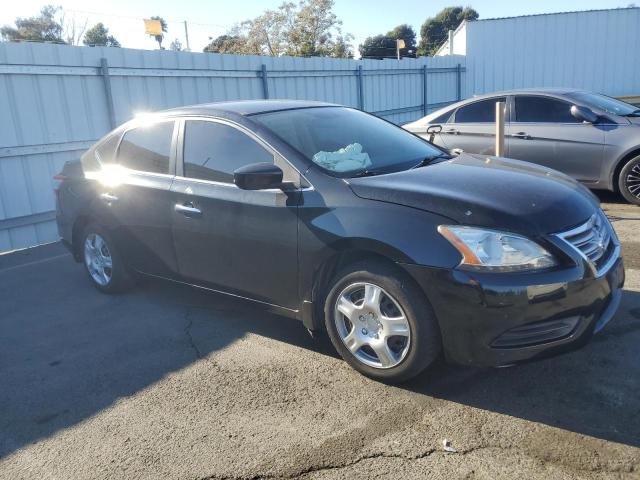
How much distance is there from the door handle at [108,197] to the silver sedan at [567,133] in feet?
14.5

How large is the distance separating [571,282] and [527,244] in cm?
30

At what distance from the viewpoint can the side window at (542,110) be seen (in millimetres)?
7645

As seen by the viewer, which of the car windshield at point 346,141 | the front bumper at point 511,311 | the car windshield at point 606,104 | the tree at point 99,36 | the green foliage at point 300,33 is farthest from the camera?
the tree at point 99,36

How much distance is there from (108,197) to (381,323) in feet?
9.48

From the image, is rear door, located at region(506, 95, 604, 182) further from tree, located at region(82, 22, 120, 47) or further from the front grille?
tree, located at region(82, 22, 120, 47)

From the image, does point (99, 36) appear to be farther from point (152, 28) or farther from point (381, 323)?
point (381, 323)

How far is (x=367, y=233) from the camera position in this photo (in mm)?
3266

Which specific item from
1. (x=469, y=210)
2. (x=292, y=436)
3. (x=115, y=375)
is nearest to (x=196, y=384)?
(x=115, y=375)

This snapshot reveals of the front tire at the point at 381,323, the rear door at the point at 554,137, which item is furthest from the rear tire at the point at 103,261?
the rear door at the point at 554,137

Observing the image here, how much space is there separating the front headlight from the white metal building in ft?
56.9

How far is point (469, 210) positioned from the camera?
3.10m

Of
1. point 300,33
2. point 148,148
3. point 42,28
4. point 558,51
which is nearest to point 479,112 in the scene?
point 148,148

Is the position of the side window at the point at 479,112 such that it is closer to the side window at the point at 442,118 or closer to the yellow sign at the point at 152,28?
the side window at the point at 442,118

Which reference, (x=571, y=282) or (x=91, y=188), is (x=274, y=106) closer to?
(x=91, y=188)
